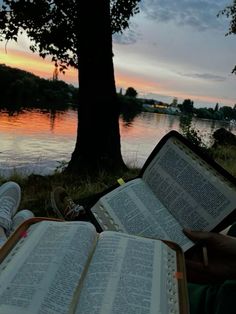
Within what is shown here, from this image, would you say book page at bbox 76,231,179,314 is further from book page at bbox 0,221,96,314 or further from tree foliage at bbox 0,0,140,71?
tree foliage at bbox 0,0,140,71

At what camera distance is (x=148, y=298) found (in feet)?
4.47

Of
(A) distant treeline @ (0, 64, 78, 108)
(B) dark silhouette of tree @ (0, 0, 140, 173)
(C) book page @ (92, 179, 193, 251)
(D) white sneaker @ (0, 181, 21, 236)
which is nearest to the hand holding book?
(C) book page @ (92, 179, 193, 251)

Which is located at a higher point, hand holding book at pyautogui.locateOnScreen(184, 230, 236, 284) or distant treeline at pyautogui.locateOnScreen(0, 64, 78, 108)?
hand holding book at pyautogui.locateOnScreen(184, 230, 236, 284)

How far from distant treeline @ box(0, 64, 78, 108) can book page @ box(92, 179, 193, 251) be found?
41.6 metres

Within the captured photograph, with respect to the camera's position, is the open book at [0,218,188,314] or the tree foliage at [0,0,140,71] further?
the tree foliage at [0,0,140,71]

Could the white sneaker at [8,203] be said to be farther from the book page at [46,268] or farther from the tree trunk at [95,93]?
the tree trunk at [95,93]

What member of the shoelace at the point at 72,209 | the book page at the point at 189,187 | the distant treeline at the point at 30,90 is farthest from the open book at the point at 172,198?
the distant treeline at the point at 30,90

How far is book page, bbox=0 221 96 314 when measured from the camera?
124 centimetres

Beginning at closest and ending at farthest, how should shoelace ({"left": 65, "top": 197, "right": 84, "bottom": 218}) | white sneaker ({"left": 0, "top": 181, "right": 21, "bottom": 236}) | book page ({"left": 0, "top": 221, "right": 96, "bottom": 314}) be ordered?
book page ({"left": 0, "top": 221, "right": 96, "bottom": 314})
white sneaker ({"left": 0, "top": 181, "right": 21, "bottom": 236})
shoelace ({"left": 65, "top": 197, "right": 84, "bottom": 218})

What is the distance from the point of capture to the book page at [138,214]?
211 cm

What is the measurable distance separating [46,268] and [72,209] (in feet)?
4.49

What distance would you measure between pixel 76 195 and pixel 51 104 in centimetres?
4733

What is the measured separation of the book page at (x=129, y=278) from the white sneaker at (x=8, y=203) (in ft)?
3.19

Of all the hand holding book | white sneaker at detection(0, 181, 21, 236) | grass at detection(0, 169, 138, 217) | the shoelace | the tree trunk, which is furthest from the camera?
the tree trunk
